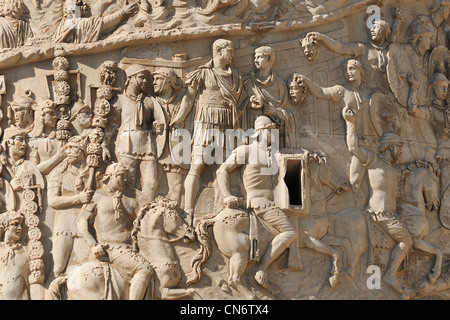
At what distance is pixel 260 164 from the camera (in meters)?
15.4

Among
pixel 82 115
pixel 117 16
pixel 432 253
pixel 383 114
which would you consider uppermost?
pixel 117 16

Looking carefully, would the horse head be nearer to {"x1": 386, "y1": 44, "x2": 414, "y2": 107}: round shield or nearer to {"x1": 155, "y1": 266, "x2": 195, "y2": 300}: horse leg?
{"x1": 155, "y1": 266, "x2": 195, "y2": 300}: horse leg

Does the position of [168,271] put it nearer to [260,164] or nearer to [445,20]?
[260,164]

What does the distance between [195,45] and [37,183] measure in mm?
2847

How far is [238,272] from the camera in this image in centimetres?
1505

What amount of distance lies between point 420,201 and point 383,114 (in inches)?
52.1

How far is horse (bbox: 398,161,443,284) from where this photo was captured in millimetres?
15984

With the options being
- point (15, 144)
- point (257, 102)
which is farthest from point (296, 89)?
point (15, 144)

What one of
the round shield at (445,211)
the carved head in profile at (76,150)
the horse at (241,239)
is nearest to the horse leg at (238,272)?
the horse at (241,239)

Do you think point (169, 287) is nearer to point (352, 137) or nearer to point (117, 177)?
point (117, 177)

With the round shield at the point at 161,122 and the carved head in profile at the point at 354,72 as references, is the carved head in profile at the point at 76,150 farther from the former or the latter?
the carved head in profile at the point at 354,72

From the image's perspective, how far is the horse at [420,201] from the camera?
15984 mm

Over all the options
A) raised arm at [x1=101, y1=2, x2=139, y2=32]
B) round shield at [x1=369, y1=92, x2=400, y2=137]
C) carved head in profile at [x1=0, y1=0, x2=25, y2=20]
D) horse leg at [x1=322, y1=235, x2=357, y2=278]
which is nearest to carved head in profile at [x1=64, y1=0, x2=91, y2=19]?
raised arm at [x1=101, y1=2, x2=139, y2=32]
